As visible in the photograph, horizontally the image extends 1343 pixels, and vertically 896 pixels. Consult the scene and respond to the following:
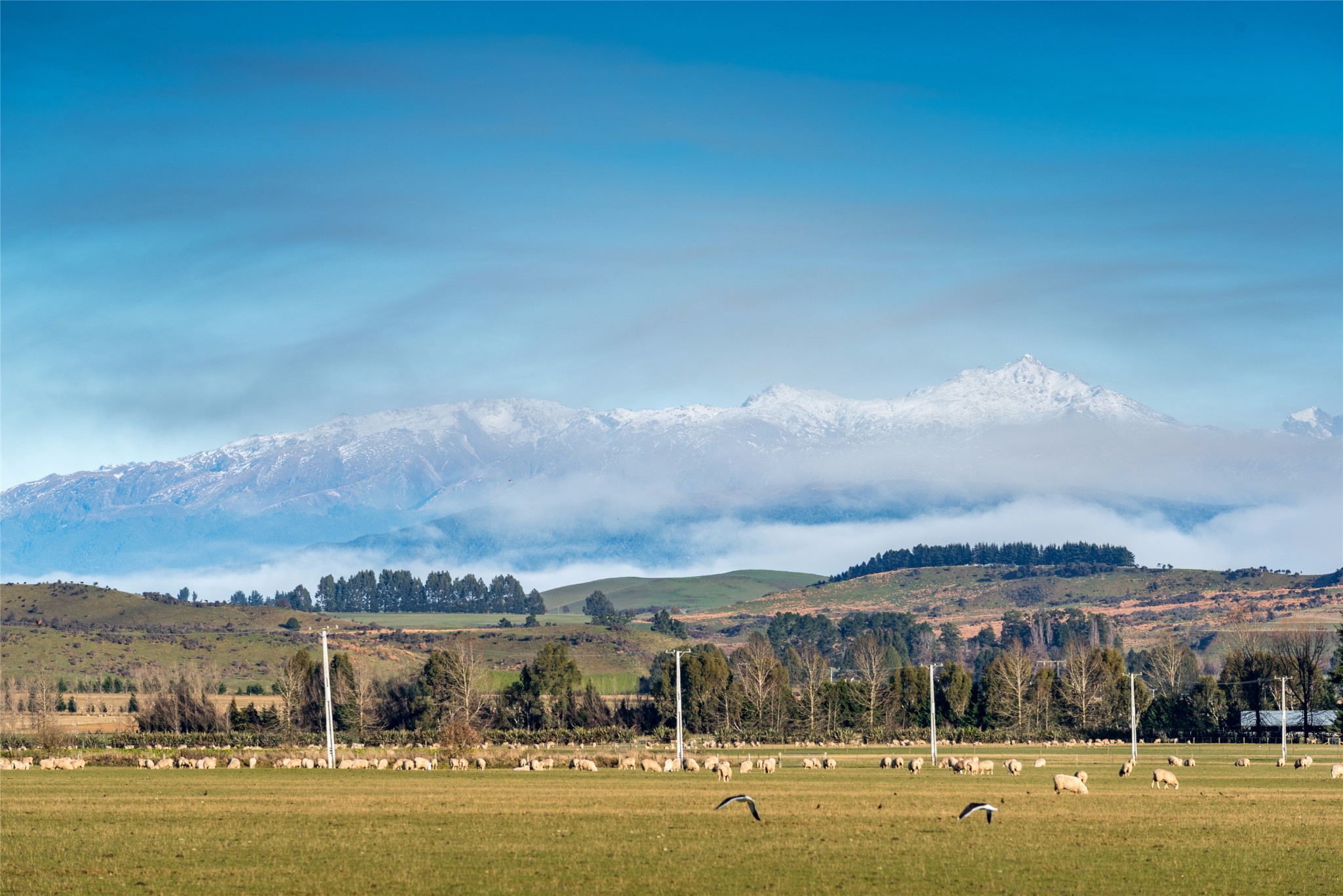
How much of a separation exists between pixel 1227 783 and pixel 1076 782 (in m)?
17.3

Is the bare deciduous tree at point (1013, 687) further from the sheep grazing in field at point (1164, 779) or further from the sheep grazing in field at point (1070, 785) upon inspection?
the sheep grazing in field at point (1070, 785)

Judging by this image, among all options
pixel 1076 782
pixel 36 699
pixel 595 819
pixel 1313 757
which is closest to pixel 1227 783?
pixel 1076 782

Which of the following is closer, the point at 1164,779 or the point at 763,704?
the point at 1164,779

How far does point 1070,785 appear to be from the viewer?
59156 millimetres

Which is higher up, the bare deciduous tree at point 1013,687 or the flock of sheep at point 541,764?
the flock of sheep at point 541,764

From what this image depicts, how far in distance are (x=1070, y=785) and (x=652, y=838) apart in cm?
2614

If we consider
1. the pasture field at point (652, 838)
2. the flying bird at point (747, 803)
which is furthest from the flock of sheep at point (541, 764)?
the flying bird at point (747, 803)

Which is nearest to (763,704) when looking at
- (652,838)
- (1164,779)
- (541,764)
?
(541,764)

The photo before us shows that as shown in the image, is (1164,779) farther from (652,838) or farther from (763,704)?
(763,704)

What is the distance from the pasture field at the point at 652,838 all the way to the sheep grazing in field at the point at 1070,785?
1.03 meters

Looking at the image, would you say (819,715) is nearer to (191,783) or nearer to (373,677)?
(373,677)

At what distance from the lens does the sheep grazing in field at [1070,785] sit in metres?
58.7

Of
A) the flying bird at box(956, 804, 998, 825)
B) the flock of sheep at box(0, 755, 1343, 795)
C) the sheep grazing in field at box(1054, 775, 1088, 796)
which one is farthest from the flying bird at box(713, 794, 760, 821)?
the flock of sheep at box(0, 755, 1343, 795)

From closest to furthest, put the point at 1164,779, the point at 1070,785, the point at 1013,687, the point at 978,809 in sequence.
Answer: the point at 978,809
the point at 1070,785
the point at 1164,779
the point at 1013,687
